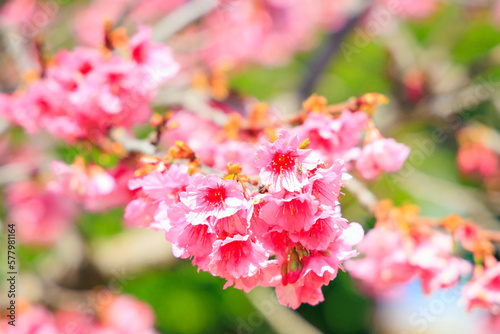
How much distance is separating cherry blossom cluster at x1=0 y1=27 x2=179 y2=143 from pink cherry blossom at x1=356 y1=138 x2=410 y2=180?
699 mm

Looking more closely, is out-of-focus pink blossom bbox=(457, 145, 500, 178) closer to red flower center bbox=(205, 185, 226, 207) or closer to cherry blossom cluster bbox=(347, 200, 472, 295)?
cherry blossom cluster bbox=(347, 200, 472, 295)

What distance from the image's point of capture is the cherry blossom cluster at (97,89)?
4.45 feet

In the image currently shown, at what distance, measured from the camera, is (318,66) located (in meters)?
2.81

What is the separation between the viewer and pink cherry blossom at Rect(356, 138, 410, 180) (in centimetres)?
122

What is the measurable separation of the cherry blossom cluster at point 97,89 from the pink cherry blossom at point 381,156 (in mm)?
699

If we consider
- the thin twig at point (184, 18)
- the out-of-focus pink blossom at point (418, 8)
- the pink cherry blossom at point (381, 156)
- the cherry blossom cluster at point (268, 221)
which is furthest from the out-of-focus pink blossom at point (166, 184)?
the out-of-focus pink blossom at point (418, 8)

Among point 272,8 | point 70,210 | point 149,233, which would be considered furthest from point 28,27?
point 272,8

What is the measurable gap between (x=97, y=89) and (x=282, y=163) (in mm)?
757

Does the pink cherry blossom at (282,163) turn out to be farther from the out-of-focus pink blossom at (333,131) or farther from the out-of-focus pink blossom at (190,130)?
the out-of-focus pink blossom at (190,130)

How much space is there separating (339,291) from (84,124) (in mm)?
3996

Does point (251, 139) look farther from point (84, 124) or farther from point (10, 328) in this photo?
point (10, 328)

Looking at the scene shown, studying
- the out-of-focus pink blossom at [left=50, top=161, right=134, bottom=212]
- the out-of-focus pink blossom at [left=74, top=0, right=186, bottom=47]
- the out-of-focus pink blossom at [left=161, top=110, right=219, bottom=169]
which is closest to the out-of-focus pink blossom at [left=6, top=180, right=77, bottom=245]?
the out-of-focus pink blossom at [left=161, top=110, right=219, bottom=169]

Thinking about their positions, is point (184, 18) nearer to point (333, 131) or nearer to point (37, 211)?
point (333, 131)

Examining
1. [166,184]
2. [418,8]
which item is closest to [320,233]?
[166,184]
